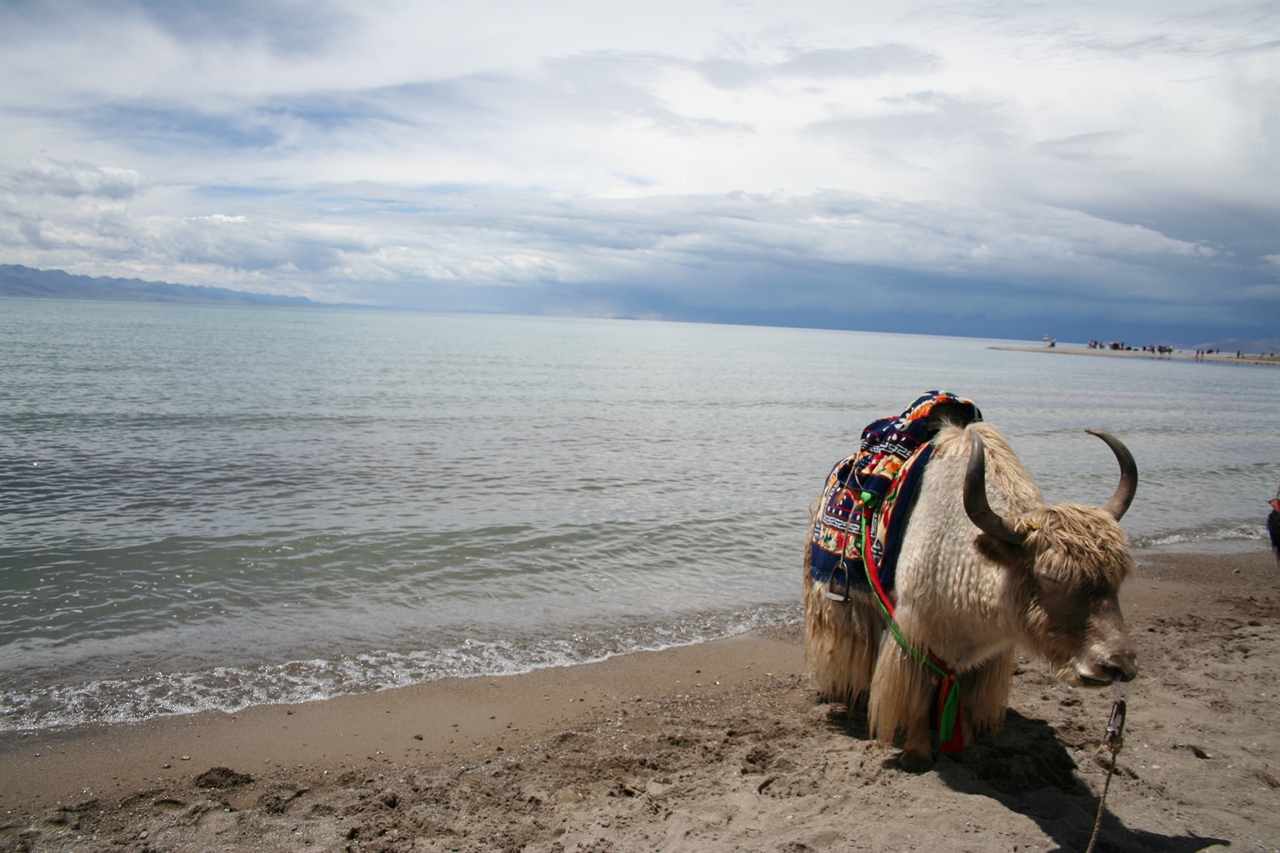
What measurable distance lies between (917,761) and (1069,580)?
4.60 ft

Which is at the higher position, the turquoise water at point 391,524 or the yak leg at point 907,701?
the yak leg at point 907,701

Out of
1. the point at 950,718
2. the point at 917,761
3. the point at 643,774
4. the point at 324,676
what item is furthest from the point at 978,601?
the point at 324,676

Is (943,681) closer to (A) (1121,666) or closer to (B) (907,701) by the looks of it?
(B) (907,701)

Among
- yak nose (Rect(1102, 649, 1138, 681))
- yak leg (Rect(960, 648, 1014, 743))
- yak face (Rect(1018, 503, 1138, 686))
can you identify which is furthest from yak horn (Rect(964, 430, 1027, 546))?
yak leg (Rect(960, 648, 1014, 743))

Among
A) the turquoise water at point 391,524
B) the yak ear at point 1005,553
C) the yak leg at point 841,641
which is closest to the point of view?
the yak ear at point 1005,553

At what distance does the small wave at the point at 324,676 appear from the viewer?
4410mm

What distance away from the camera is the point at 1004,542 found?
2.89 metres

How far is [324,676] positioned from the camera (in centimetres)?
500

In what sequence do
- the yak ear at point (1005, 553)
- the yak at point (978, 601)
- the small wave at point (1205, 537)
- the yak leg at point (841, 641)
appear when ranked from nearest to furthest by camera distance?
the yak at point (978, 601) < the yak ear at point (1005, 553) < the yak leg at point (841, 641) < the small wave at point (1205, 537)

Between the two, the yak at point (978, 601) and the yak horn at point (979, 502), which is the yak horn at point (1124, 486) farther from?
the yak horn at point (979, 502)

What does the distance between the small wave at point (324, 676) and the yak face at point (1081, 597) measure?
344cm

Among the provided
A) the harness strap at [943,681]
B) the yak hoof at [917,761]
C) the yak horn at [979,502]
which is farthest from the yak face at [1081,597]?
the yak hoof at [917,761]

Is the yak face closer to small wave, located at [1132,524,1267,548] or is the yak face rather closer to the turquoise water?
the turquoise water

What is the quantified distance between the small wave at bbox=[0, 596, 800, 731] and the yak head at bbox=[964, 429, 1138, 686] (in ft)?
11.2
